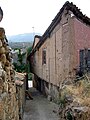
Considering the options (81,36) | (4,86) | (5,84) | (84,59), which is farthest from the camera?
(81,36)

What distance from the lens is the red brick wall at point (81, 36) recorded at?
1759cm

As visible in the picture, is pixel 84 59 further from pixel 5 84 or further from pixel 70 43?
pixel 5 84

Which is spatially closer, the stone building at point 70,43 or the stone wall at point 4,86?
the stone wall at point 4,86

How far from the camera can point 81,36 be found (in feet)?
58.4

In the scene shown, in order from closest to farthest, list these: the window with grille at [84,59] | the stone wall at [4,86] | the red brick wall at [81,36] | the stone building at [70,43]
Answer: the stone wall at [4,86] < the window with grille at [84,59] < the stone building at [70,43] < the red brick wall at [81,36]

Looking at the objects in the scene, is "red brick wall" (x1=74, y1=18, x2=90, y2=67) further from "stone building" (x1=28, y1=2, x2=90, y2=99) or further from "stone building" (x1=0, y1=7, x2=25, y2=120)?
"stone building" (x1=0, y1=7, x2=25, y2=120)

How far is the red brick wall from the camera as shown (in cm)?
1759

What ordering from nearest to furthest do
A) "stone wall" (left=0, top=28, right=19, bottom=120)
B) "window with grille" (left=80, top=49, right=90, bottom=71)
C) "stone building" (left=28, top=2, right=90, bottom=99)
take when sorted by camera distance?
"stone wall" (left=0, top=28, right=19, bottom=120) → "window with grille" (left=80, top=49, right=90, bottom=71) → "stone building" (left=28, top=2, right=90, bottom=99)

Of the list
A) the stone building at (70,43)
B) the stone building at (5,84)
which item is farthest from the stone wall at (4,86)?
the stone building at (70,43)

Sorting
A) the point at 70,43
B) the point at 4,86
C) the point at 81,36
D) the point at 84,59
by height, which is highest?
the point at 81,36

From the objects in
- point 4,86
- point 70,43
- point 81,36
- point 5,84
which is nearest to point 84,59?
point 70,43

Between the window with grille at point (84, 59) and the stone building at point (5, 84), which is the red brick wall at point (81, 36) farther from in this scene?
the stone building at point (5, 84)

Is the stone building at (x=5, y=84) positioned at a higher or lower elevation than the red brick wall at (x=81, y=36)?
lower

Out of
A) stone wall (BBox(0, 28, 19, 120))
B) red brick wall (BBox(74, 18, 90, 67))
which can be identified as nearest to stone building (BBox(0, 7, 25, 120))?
stone wall (BBox(0, 28, 19, 120))
